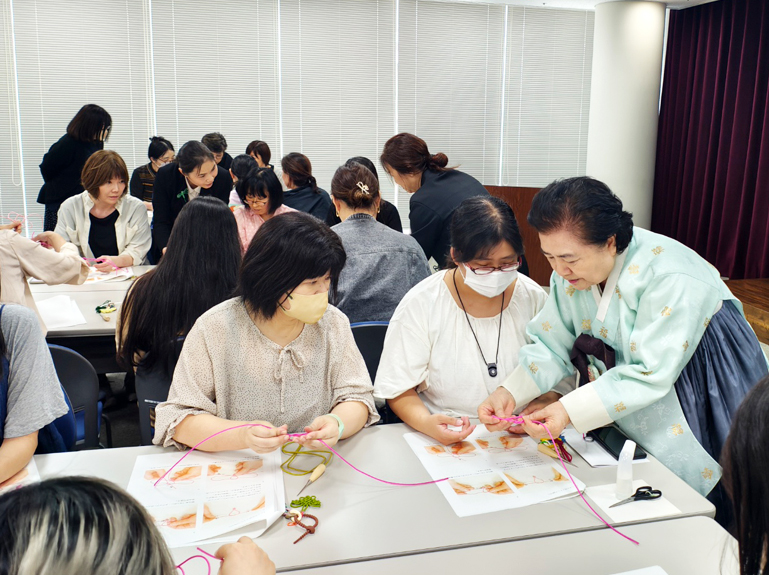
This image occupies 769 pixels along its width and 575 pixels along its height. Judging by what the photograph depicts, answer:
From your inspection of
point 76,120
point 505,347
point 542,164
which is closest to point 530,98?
point 542,164

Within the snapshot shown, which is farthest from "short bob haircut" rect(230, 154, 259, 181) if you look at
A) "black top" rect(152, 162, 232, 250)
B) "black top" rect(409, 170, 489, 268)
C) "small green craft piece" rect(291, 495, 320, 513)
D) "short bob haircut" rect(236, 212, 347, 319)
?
"small green craft piece" rect(291, 495, 320, 513)

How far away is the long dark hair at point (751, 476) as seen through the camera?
2.60 feet

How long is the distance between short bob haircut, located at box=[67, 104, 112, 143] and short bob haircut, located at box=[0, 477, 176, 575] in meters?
4.31

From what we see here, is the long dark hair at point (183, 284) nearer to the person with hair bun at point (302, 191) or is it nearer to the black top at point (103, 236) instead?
the black top at point (103, 236)

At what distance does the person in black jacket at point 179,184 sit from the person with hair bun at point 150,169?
1.45 m

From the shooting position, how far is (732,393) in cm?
161

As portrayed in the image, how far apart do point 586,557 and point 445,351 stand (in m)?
0.78

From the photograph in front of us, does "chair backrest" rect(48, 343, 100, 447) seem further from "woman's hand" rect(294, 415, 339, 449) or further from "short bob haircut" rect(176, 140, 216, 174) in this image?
"short bob haircut" rect(176, 140, 216, 174)

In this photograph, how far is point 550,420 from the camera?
1.63 metres

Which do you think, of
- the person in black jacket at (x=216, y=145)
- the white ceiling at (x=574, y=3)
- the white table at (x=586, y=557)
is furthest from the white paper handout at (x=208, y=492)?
the white ceiling at (x=574, y=3)

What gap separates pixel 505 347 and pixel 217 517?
0.97 m

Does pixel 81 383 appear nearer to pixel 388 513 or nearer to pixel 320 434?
pixel 320 434

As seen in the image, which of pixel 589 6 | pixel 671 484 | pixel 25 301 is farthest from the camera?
pixel 589 6

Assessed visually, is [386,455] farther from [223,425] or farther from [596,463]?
[596,463]
